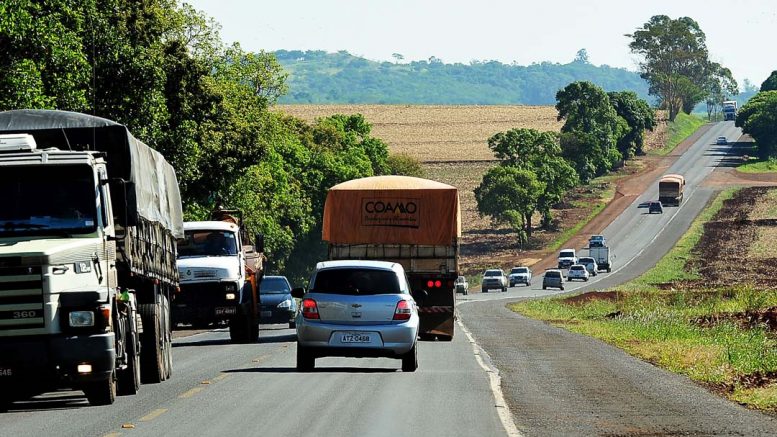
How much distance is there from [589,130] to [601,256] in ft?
148

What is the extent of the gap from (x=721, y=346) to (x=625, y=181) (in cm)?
12619

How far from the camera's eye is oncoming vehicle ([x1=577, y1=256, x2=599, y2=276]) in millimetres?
109312

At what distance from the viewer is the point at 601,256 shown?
11212 centimetres

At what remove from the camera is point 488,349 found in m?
33.3

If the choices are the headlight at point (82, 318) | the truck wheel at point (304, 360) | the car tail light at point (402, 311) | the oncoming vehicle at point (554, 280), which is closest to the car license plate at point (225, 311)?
the truck wheel at point (304, 360)

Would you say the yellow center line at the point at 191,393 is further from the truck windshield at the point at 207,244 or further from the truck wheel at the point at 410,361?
the truck windshield at the point at 207,244

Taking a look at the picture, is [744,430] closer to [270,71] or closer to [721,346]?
[721,346]

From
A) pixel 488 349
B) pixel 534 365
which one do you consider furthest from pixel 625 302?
pixel 534 365

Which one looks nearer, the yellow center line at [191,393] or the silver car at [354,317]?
the yellow center line at [191,393]

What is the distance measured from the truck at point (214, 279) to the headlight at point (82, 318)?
1548cm

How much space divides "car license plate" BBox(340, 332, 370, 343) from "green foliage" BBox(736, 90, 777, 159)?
14733cm

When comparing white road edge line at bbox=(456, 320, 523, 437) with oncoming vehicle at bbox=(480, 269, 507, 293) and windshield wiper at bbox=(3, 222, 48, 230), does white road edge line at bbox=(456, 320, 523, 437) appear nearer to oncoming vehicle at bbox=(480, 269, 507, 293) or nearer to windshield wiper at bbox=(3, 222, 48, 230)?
windshield wiper at bbox=(3, 222, 48, 230)

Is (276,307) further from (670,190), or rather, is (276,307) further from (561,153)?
(561,153)

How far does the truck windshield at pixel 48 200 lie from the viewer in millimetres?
18500
